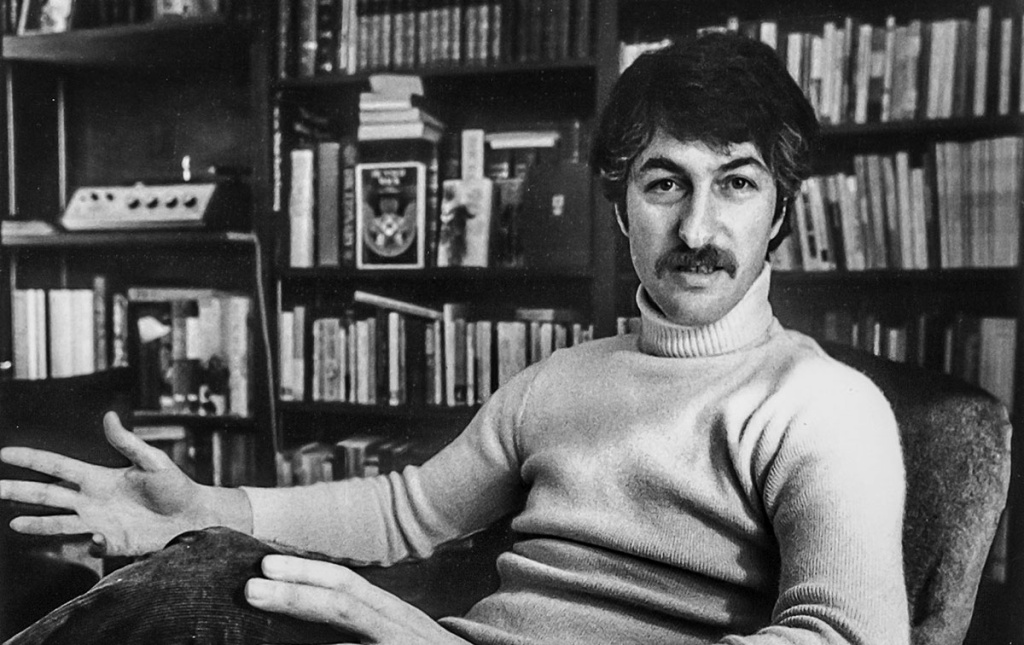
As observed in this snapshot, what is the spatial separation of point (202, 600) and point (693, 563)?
51cm

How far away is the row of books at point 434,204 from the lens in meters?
1.50

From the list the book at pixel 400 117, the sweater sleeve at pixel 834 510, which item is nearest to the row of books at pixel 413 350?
the book at pixel 400 117

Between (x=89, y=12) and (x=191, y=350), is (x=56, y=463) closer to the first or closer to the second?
(x=191, y=350)

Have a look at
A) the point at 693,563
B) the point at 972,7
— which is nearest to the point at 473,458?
the point at 693,563

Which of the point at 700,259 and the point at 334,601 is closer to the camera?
the point at 334,601

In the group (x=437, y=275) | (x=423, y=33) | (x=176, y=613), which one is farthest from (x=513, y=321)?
(x=176, y=613)

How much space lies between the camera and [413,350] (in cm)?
162

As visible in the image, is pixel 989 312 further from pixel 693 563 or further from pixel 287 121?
pixel 287 121

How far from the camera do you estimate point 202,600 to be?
2.70 ft

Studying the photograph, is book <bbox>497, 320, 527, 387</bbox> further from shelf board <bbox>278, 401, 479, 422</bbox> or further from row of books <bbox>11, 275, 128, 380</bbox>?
row of books <bbox>11, 275, 128, 380</bbox>

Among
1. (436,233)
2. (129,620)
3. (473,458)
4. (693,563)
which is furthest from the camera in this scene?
(436,233)

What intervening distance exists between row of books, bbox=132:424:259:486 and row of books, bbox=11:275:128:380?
168mm

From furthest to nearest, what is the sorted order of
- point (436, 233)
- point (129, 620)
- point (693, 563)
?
point (436, 233), point (693, 563), point (129, 620)

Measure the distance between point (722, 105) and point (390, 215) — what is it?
2.48ft
